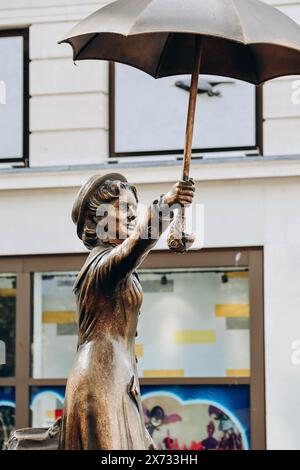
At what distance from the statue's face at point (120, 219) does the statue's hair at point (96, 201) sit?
3cm

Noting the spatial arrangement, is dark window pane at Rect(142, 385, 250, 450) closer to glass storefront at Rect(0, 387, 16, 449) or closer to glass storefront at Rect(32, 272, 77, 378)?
glass storefront at Rect(32, 272, 77, 378)

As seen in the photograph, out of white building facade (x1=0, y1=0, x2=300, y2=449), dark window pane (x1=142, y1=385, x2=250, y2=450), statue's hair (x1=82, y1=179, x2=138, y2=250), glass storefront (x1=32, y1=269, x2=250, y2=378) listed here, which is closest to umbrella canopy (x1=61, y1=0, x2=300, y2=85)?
statue's hair (x1=82, y1=179, x2=138, y2=250)

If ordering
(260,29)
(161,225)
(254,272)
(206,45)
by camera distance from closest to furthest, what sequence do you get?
(161,225)
(260,29)
(206,45)
(254,272)

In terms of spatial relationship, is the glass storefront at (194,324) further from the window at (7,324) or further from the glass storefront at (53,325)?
the window at (7,324)

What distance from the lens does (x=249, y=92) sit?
1656 cm

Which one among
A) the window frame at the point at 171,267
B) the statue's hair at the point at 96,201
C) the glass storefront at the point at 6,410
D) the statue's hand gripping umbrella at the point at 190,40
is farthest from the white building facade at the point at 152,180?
the statue's hair at the point at 96,201

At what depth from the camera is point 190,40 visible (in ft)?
29.3

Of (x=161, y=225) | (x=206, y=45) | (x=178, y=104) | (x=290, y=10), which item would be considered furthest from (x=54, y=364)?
(x=161, y=225)

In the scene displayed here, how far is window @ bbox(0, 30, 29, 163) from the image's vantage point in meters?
17.1

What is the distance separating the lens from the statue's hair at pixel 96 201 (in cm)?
788

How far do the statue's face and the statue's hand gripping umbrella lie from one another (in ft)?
1.44

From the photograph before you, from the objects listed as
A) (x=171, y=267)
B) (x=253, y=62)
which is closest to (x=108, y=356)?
(x=253, y=62)

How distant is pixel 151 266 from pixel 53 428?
28.1ft
